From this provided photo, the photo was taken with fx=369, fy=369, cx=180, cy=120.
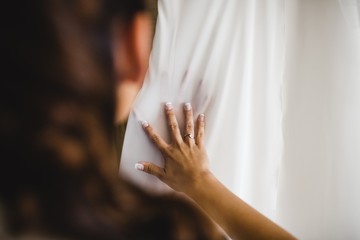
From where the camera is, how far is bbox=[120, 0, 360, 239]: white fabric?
853 mm

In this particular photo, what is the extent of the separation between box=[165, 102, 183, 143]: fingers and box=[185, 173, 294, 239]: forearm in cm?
11

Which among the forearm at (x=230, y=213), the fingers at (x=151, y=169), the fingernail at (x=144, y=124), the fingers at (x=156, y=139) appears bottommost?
the forearm at (x=230, y=213)

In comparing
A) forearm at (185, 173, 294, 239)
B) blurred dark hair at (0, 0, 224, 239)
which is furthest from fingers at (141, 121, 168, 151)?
blurred dark hair at (0, 0, 224, 239)

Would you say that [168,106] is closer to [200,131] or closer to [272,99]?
[200,131]

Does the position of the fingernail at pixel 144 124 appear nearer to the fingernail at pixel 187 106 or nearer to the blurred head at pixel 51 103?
the fingernail at pixel 187 106

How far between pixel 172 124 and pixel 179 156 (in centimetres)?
8

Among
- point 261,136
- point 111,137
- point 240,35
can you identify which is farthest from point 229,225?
point 240,35

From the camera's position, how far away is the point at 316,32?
96 centimetres

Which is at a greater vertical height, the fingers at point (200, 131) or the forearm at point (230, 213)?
the fingers at point (200, 131)

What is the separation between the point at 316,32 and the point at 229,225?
541 mm

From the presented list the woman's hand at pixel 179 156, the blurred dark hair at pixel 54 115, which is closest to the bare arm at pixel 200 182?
the woman's hand at pixel 179 156

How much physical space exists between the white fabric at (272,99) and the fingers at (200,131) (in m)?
0.02

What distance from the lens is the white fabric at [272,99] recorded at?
0.85 metres

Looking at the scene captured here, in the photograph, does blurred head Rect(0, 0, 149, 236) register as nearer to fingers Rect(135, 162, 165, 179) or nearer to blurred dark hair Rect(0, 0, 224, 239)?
blurred dark hair Rect(0, 0, 224, 239)
